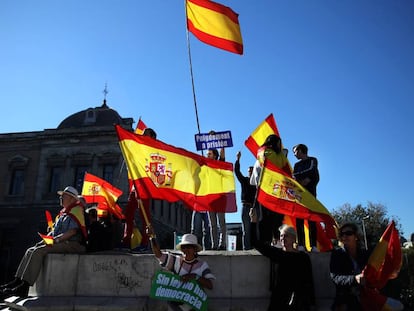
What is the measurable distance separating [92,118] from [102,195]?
30275 millimetres

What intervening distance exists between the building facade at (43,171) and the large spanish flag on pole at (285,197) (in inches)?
1028

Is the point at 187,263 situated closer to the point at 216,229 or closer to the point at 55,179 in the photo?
the point at 216,229

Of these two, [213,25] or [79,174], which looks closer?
[213,25]

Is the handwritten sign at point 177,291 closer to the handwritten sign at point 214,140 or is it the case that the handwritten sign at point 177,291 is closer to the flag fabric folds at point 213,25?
the handwritten sign at point 214,140

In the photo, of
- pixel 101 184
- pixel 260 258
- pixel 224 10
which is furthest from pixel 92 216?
pixel 224 10

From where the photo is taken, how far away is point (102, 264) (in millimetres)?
5605

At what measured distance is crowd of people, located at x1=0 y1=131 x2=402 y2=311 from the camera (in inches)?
159

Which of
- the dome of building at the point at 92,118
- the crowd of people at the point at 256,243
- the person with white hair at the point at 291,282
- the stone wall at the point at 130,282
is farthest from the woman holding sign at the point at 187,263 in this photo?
the dome of building at the point at 92,118

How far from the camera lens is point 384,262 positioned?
4090 millimetres

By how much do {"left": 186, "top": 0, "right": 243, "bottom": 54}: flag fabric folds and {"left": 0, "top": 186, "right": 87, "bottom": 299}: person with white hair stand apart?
5.13m

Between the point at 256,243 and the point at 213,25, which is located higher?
the point at 213,25

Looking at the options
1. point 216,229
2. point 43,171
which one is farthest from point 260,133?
point 43,171

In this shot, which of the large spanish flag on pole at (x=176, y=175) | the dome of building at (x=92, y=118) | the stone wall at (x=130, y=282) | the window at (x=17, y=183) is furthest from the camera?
the dome of building at (x=92, y=118)

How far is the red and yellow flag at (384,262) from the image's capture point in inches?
158
